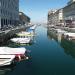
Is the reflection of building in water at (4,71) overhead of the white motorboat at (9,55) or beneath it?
beneath

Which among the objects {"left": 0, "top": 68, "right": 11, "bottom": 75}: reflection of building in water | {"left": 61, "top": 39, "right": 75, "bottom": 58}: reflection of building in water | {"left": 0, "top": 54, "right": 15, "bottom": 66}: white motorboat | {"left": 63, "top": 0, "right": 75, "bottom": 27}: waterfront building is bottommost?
{"left": 0, "top": 68, "right": 11, "bottom": 75}: reflection of building in water

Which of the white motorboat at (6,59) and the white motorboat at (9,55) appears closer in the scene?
the white motorboat at (6,59)

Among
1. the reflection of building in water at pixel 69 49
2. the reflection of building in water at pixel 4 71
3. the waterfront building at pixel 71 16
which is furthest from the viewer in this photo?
the waterfront building at pixel 71 16

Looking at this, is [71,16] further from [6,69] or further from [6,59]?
[6,69]

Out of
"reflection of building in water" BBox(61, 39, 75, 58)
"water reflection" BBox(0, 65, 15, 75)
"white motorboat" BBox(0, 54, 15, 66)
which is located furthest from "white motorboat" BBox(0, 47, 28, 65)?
"reflection of building in water" BBox(61, 39, 75, 58)

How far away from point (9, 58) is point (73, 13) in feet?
411

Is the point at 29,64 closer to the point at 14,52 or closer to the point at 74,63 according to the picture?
the point at 14,52

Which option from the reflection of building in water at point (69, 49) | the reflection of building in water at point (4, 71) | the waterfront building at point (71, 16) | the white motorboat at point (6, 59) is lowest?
the reflection of building in water at point (4, 71)

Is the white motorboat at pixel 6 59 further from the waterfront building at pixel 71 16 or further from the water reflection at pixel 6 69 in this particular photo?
the waterfront building at pixel 71 16

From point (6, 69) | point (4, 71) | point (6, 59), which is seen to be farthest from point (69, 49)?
point (4, 71)

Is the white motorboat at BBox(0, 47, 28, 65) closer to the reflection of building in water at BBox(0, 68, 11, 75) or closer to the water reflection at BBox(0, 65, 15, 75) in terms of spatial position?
the water reflection at BBox(0, 65, 15, 75)

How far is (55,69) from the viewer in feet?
101

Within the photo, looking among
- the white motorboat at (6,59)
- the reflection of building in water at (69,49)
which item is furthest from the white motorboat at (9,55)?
the reflection of building in water at (69,49)

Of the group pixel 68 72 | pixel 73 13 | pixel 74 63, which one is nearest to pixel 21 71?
pixel 68 72
